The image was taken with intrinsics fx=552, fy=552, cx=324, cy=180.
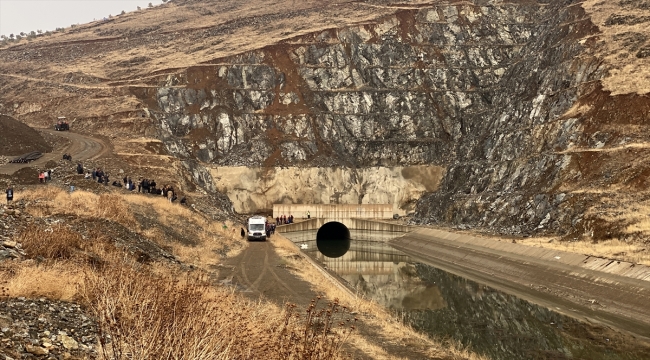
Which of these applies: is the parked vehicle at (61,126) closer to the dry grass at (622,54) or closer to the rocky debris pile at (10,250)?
the rocky debris pile at (10,250)

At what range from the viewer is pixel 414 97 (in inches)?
4569

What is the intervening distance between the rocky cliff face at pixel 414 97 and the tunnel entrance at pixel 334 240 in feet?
39.1

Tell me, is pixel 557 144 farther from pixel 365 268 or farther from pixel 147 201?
pixel 147 201

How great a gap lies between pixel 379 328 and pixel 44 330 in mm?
15499

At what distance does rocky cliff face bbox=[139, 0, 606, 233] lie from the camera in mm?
86688

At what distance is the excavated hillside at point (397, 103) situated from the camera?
238 ft

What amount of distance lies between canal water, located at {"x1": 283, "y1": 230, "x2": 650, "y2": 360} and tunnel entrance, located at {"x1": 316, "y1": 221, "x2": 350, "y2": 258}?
17.5 metres

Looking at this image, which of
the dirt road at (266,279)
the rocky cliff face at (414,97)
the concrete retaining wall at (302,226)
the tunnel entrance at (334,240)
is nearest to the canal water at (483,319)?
the dirt road at (266,279)

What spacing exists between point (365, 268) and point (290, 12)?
106 metres

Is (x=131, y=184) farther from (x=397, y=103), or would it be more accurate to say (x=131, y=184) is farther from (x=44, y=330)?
(x=397, y=103)

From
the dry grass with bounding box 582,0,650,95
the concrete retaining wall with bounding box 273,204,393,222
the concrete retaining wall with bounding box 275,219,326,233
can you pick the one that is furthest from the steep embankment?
the dry grass with bounding box 582,0,650,95

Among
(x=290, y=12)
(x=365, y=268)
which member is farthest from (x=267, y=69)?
(x=365, y=268)

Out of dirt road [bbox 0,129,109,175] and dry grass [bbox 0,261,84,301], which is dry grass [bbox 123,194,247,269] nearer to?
dirt road [bbox 0,129,109,175]

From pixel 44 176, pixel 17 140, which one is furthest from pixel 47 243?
pixel 17 140
